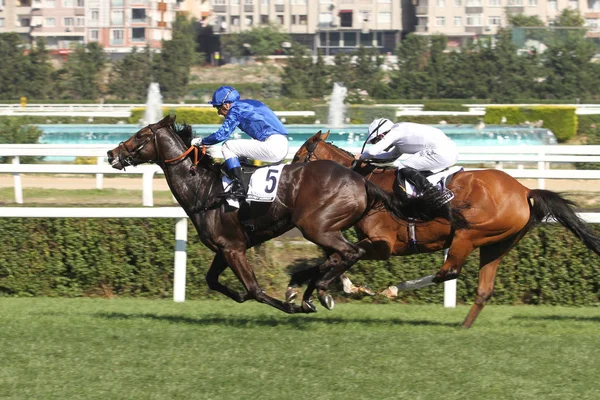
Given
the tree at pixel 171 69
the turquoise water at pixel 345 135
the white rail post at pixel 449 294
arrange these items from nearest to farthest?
1. the white rail post at pixel 449 294
2. the turquoise water at pixel 345 135
3. the tree at pixel 171 69

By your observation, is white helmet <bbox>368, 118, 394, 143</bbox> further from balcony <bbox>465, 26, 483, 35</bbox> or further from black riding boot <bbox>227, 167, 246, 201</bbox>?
balcony <bbox>465, 26, 483, 35</bbox>

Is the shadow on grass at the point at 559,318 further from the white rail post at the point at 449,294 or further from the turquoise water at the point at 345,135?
the turquoise water at the point at 345,135

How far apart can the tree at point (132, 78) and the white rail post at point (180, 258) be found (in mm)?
35624

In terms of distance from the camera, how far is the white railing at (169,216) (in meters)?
7.42

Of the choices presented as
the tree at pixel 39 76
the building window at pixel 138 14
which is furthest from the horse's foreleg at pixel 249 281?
the building window at pixel 138 14

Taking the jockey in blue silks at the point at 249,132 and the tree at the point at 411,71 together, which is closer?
the jockey in blue silks at the point at 249,132

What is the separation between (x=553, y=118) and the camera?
24.8 m

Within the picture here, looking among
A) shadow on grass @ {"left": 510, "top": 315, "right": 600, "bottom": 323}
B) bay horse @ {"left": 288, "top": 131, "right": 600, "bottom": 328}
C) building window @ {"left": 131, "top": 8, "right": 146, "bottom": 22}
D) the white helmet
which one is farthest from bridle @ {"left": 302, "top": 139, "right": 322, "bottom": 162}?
building window @ {"left": 131, "top": 8, "right": 146, "bottom": 22}

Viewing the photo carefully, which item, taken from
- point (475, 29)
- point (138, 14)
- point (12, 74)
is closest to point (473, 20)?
point (475, 29)

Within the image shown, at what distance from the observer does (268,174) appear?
621cm

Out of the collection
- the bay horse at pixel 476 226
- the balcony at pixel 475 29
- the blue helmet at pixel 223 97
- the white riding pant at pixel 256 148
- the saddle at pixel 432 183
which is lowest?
the bay horse at pixel 476 226

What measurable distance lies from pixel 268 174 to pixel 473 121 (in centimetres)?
2088

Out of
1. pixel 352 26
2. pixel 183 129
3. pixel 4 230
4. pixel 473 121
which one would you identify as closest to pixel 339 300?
pixel 183 129

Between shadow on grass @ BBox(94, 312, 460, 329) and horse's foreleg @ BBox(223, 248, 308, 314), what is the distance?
18 cm
